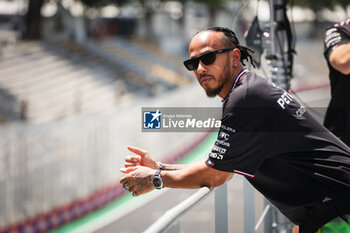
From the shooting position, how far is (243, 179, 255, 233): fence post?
106 inches

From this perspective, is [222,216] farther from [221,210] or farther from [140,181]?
[140,181]

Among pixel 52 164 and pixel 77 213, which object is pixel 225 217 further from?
pixel 77 213

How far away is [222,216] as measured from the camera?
2.37 metres

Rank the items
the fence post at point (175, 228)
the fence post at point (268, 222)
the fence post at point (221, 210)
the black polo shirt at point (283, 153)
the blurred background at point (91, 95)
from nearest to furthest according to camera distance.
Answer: the fence post at point (175, 228) < the black polo shirt at point (283, 153) < the fence post at point (221, 210) < the fence post at point (268, 222) < the blurred background at point (91, 95)

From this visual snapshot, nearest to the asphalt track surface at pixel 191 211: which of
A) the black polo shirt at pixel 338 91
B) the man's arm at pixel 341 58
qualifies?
the black polo shirt at pixel 338 91

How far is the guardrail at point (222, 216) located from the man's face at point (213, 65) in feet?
1.68

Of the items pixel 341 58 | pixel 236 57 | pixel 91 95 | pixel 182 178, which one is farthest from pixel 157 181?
pixel 91 95

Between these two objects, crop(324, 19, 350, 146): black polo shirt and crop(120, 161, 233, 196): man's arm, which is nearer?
crop(120, 161, 233, 196): man's arm

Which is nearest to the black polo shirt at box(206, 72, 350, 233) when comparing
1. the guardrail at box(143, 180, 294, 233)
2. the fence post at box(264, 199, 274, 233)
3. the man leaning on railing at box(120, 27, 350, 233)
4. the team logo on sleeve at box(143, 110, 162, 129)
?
the man leaning on railing at box(120, 27, 350, 233)

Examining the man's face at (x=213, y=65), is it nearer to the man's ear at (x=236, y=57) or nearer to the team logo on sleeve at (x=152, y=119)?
the man's ear at (x=236, y=57)

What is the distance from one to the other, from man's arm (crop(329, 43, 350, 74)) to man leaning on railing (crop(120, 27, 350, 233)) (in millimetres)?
523

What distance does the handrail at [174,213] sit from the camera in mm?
1564

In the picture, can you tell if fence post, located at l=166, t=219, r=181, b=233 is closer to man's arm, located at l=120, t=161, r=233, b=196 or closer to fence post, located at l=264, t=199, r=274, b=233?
man's arm, located at l=120, t=161, r=233, b=196

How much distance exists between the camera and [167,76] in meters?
21.2
